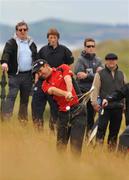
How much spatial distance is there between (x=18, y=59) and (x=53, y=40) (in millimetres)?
742

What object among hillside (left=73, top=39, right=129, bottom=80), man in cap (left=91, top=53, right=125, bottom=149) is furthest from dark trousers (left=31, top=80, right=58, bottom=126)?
hillside (left=73, top=39, right=129, bottom=80)

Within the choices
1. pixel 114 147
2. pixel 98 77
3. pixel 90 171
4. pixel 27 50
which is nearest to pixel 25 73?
pixel 27 50

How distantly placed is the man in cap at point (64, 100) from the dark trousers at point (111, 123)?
1.52 metres

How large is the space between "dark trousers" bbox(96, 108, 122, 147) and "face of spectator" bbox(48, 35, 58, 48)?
156 centimetres

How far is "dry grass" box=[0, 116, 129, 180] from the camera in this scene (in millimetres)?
7719

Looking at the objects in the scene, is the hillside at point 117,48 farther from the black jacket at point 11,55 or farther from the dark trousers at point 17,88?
the black jacket at point 11,55

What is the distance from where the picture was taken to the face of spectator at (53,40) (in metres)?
11.5

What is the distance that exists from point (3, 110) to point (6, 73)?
73 cm

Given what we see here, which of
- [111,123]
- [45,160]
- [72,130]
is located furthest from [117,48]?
[45,160]

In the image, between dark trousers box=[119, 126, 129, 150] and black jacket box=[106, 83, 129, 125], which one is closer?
dark trousers box=[119, 126, 129, 150]

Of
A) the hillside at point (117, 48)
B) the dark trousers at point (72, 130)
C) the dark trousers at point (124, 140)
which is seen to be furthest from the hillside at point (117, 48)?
the dark trousers at point (72, 130)

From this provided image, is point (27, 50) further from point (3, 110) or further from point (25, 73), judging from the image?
point (3, 110)

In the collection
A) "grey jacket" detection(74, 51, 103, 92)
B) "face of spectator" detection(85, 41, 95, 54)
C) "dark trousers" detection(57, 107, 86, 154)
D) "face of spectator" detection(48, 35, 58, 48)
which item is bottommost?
"dark trousers" detection(57, 107, 86, 154)

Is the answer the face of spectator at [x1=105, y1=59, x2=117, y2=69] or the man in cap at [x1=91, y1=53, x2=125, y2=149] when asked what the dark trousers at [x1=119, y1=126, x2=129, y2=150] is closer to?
the man in cap at [x1=91, y1=53, x2=125, y2=149]
